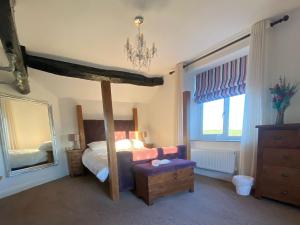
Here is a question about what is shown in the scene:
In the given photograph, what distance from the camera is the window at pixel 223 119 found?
121 inches

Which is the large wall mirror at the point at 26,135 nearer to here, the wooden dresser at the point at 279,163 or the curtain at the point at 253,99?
the curtain at the point at 253,99

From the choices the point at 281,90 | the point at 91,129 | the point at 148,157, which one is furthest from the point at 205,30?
the point at 91,129

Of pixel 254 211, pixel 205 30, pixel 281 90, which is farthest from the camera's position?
pixel 205 30

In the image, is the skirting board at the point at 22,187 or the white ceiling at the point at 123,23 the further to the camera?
the skirting board at the point at 22,187

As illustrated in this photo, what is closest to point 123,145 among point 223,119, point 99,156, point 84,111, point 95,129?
point 95,129

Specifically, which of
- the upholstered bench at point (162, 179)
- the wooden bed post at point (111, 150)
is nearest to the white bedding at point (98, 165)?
the wooden bed post at point (111, 150)

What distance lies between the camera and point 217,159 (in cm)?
301

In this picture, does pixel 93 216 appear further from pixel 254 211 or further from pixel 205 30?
pixel 205 30

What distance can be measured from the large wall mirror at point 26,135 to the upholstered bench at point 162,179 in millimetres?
2293

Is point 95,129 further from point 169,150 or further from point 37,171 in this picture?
point 169,150

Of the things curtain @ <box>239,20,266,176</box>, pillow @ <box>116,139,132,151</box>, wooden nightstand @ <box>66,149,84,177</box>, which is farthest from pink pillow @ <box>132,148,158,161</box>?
wooden nightstand @ <box>66,149,84,177</box>

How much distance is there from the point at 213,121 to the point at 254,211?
1.93 m

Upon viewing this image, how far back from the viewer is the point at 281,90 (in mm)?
2062

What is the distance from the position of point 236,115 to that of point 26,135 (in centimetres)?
433
